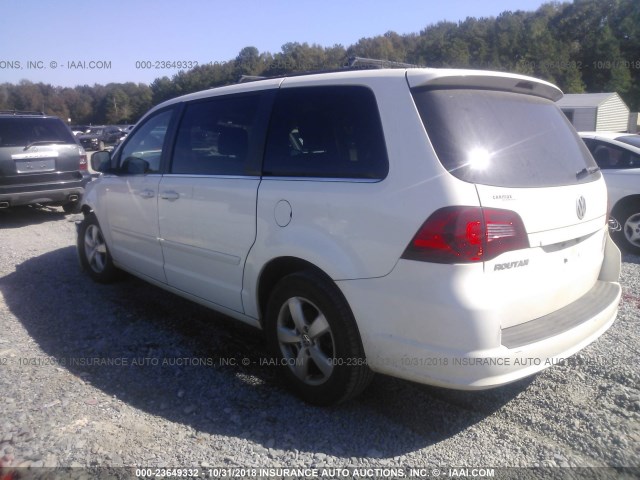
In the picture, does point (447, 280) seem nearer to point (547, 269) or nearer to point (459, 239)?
point (459, 239)

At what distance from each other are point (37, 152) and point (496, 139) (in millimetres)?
8237

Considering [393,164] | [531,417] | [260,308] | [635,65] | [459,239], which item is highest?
[635,65]

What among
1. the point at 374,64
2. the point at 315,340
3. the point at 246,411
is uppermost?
the point at 374,64

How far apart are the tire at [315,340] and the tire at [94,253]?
2709 mm

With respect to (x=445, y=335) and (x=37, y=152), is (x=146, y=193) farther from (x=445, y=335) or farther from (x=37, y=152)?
(x=37, y=152)

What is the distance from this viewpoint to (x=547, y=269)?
106 inches

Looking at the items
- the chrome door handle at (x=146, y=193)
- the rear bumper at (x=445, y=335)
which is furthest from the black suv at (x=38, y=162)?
the rear bumper at (x=445, y=335)

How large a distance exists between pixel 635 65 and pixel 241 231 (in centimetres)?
6643

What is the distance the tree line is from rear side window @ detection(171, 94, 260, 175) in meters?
43.9

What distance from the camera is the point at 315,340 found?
10.1 ft

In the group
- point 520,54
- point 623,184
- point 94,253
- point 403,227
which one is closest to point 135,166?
point 94,253

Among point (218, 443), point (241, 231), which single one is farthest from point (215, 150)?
point (218, 443)

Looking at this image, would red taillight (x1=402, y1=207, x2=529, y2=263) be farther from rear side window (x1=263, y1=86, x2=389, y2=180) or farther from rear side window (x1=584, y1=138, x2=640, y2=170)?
rear side window (x1=584, y1=138, x2=640, y2=170)

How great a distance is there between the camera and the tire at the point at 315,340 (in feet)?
9.32
